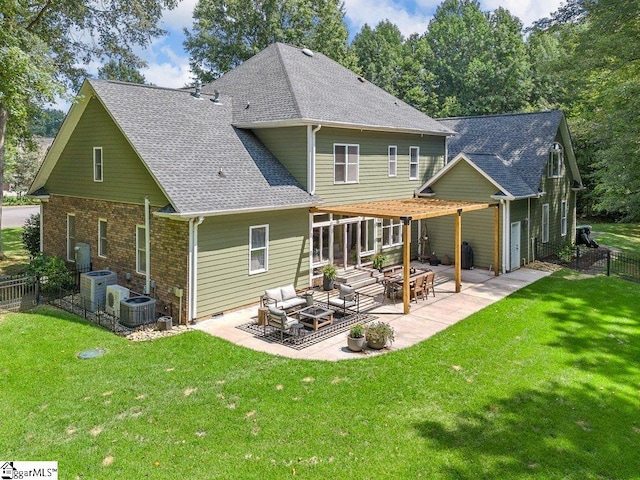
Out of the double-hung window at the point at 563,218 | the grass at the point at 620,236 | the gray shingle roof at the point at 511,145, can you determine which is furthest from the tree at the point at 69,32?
the grass at the point at 620,236

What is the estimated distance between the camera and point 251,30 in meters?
36.9

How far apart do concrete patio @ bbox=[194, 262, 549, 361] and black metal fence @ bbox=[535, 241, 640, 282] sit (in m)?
2.61

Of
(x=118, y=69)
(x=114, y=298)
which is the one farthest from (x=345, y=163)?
(x=118, y=69)

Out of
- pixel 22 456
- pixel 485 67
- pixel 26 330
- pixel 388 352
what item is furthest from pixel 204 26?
pixel 22 456

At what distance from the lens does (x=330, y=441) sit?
7.36 metres

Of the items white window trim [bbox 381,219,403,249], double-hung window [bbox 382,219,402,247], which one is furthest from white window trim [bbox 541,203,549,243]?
white window trim [bbox 381,219,403,249]

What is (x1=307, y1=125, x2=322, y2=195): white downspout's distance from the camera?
16219mm

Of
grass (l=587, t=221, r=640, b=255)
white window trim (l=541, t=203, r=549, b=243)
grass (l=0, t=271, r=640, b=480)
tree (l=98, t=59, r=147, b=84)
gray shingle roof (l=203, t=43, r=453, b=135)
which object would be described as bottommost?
grass (l=0, t=271, r=640, b=480)

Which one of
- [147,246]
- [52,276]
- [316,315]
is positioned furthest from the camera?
[52,276]

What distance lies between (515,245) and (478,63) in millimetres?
26289

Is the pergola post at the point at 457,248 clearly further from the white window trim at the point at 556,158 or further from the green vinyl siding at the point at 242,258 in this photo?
the white window trim at the point at 556,158

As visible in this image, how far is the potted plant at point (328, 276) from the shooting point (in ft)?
53.8

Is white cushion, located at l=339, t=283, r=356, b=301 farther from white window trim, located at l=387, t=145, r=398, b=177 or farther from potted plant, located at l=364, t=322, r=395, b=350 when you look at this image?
white window trim, located at l=387, t=145, r=398, b=177

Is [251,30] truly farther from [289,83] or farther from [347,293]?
[347,293]
